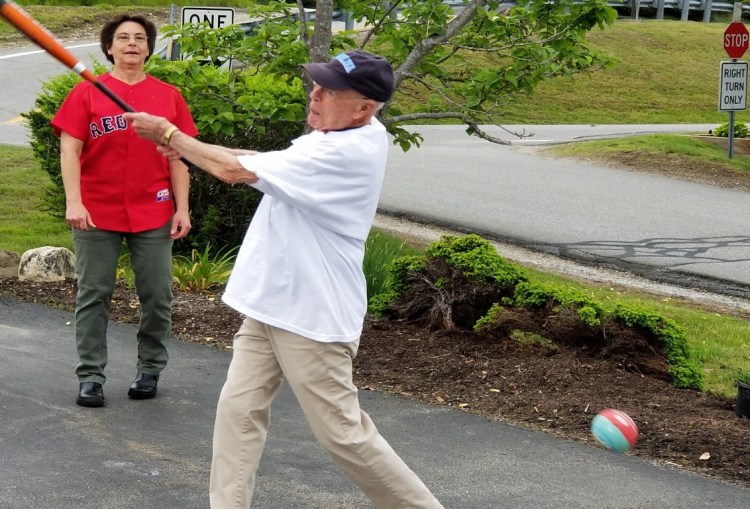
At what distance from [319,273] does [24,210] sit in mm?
8061

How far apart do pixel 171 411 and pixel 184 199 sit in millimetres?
1031

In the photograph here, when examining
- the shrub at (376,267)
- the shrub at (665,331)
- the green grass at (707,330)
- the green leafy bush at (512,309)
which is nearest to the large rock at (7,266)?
the shrub at (376,267)

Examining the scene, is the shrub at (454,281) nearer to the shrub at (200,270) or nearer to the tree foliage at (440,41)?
the tree foliage at (440,41)

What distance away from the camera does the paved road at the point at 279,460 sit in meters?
4.71

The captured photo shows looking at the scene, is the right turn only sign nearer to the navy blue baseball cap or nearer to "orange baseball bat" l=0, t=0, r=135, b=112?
the navy blue baseball cap

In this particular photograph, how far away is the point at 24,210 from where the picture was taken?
11375mm

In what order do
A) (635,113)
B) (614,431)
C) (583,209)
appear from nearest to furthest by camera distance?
→ (614,431)
(583,209)
(635,113)

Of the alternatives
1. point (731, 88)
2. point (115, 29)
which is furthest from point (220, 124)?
point (731, 88)

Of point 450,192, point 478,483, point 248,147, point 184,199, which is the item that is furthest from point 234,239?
point 450,192

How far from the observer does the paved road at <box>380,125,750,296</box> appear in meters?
11.9

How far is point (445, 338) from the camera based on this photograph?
7082 millimetres

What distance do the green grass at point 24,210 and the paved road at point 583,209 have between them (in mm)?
3953

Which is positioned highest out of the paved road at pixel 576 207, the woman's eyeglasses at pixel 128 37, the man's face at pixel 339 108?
the woman's eyeglasses at pixel 128 37

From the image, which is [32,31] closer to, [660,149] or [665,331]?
[665,331]
